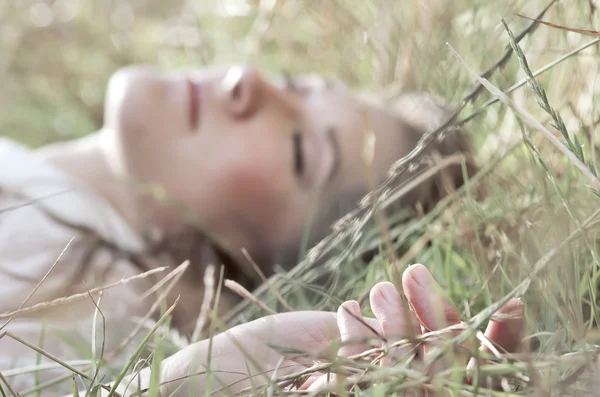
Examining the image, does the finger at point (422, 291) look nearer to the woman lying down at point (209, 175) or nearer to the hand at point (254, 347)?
the hand at point (254, 347)

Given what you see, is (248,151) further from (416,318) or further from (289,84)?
(416,318)

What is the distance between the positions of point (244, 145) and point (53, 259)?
1.32ft

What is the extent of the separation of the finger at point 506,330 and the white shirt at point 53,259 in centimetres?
48

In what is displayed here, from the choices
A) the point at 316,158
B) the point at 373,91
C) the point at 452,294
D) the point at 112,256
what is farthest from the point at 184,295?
the point at 373,91

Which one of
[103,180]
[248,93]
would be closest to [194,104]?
[248,93]

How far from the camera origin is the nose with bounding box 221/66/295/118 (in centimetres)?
111

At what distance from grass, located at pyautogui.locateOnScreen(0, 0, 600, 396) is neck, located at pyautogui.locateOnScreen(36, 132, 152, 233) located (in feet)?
1.44

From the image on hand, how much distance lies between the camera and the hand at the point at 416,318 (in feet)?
1.08

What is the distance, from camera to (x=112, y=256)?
112 cm

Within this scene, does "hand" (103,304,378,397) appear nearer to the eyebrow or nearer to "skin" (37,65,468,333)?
"skin" (37,65,468,333)

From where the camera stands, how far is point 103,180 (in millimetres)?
1342

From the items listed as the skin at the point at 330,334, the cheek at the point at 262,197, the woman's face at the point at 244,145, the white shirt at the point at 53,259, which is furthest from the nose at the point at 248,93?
the skin at the point at 330,334

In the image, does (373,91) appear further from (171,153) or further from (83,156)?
(83,156)

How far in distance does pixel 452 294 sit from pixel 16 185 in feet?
3.06
